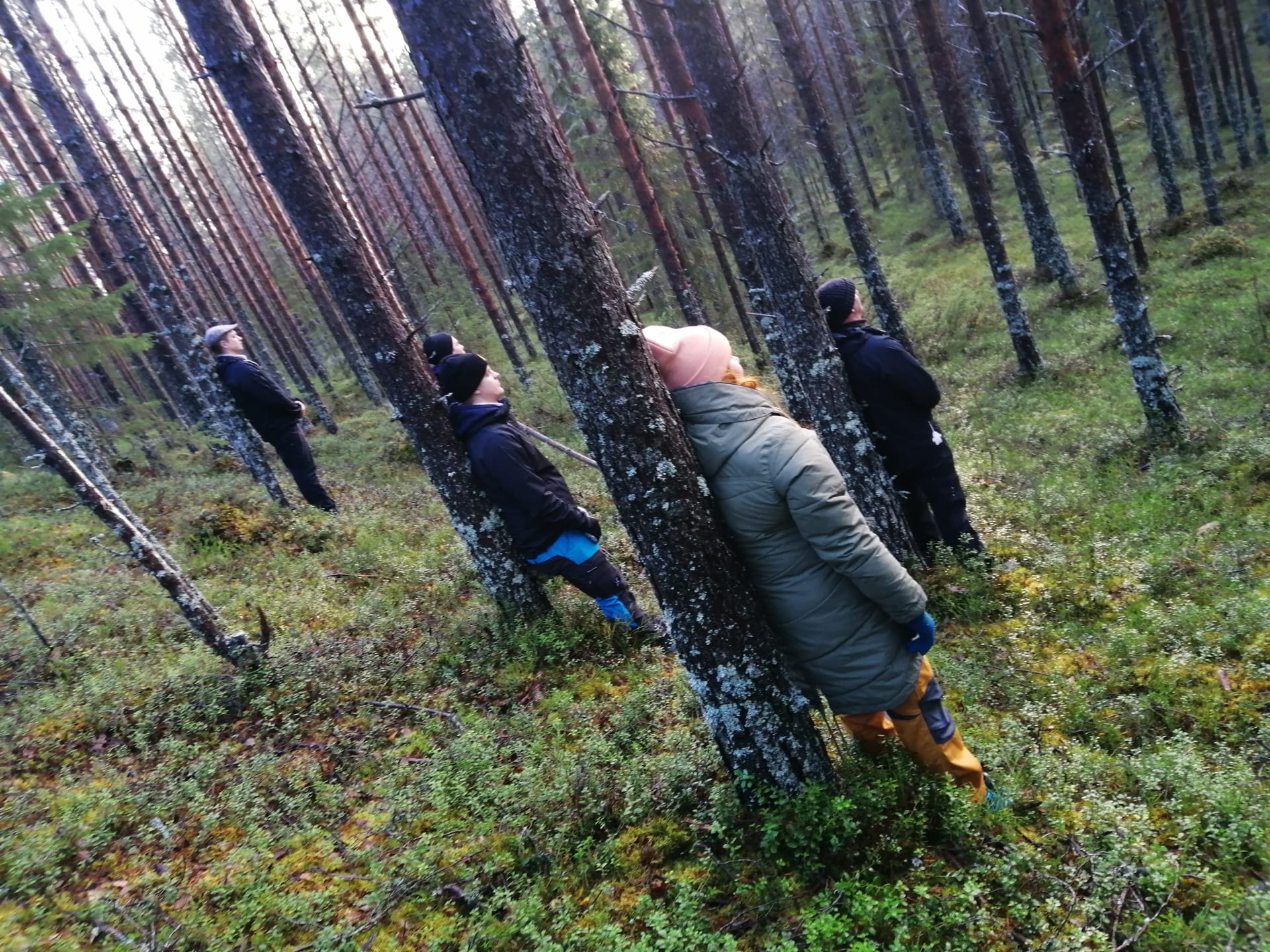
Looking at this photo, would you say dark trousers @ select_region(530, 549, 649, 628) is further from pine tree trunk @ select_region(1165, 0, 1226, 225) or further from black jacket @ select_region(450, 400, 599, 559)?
pine tree trunk @ select_region(1165, 0, 1226, 225)

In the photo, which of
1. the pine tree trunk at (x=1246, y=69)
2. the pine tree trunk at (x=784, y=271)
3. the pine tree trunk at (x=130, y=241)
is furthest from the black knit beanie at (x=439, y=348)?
the pine tree trunk at (x=1246, y=69)

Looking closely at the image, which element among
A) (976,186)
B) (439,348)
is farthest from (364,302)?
(976,186)

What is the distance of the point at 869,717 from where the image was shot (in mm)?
3350

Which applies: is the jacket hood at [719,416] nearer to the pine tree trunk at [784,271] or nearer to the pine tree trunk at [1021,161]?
the pine tree trunk at [784,271]

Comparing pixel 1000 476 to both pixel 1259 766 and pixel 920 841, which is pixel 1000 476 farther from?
pixel 920 841

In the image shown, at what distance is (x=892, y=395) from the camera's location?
5551 mm

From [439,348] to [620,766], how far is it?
134 inches

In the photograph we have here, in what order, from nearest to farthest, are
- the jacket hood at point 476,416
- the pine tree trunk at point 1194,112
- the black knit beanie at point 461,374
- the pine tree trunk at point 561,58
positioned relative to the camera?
the black knit beanie at point 461,374
the jacket hood at point 476,416
the pine tree trunk at point 1194,112
the pine tree trunk at point 561,58

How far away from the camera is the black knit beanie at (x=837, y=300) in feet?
18.4

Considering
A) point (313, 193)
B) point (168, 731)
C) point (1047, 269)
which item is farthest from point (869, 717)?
point (1047, 269)

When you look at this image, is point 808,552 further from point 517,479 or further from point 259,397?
point 259,397

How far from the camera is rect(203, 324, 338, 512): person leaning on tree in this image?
8.34 metres

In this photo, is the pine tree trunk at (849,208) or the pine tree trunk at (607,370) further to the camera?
the pine tree trunk at (849,208)

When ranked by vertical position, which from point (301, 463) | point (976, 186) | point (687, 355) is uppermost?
point (687, 355)
